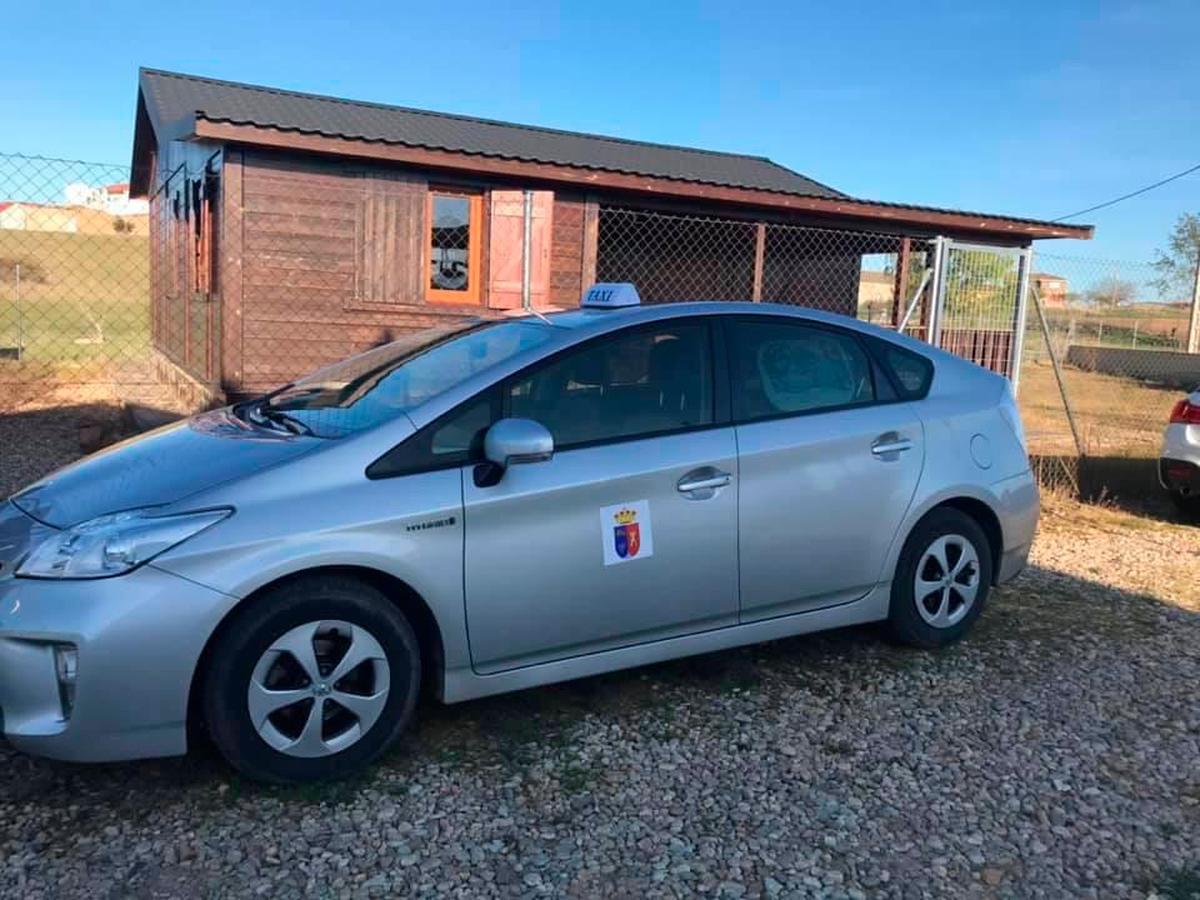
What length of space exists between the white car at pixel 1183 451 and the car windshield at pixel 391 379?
5576 millimetres

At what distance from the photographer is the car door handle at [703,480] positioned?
3.57 m

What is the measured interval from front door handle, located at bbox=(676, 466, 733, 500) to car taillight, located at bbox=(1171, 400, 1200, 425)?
522cm

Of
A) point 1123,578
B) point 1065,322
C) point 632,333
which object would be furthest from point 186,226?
point 1065,322

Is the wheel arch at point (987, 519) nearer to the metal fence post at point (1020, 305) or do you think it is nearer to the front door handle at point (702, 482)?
the front door handle at point (702, 482)

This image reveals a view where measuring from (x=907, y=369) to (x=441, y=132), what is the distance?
30.0 feet

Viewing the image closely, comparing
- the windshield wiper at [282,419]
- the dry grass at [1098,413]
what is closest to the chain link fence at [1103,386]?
the dry grass at [1098,413]

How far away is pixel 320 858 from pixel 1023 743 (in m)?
2.45

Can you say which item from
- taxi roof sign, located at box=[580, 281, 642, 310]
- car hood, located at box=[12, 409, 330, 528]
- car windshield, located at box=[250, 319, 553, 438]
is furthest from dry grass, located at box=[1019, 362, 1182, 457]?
car hood, located at box=[12, 409, 330, 528]

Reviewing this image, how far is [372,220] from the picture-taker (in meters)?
9.74

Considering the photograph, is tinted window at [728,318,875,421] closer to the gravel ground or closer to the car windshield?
the car windshield

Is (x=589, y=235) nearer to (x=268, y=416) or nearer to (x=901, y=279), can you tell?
(x=901, y=279)

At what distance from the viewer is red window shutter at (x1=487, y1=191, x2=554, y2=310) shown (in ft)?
32.5

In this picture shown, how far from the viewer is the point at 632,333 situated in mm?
3762

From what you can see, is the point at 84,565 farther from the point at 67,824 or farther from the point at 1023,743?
the point at 1023,743
